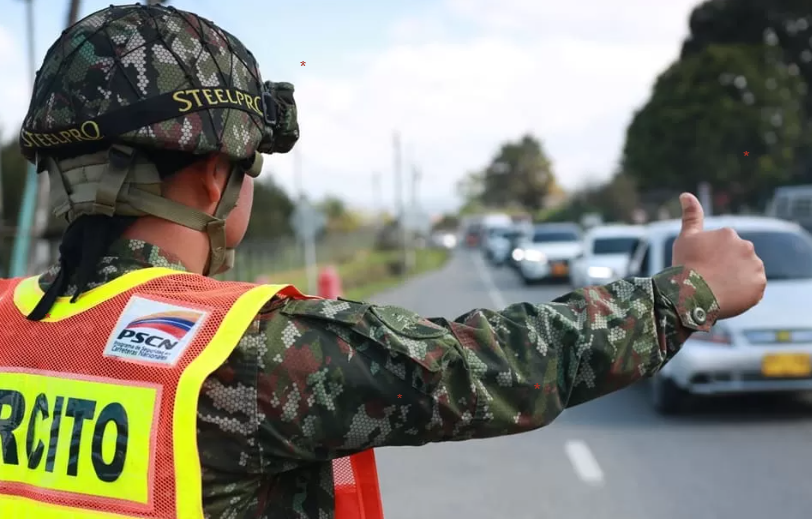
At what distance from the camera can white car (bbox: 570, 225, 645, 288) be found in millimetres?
17644

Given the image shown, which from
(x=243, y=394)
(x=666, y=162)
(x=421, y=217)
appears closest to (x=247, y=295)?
(x=243, y=394)

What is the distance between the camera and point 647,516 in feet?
17.4

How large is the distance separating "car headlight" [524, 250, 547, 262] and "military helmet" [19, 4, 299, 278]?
24259 mm

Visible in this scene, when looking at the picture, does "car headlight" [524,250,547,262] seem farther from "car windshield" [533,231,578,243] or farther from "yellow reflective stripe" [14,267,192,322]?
"yellow reflective stripe" [14,267,192,322]

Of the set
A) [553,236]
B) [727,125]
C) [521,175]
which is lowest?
[553,236]

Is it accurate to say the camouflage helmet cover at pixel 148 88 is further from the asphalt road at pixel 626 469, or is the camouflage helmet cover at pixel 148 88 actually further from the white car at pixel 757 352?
the white car at pixel 757 352

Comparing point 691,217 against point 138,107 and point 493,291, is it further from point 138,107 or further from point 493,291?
point 493,291

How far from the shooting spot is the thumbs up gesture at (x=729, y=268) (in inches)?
58.8

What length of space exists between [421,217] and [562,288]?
18.7 m

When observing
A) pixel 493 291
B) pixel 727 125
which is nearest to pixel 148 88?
pixel 727 125

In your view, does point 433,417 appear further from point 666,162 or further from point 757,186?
point 757,186

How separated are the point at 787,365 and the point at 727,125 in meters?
15.9

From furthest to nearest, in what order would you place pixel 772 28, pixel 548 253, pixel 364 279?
pixel 772 28
pixel 364 279
pixel 548 253

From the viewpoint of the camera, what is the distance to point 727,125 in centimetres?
2220
